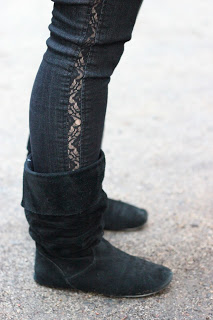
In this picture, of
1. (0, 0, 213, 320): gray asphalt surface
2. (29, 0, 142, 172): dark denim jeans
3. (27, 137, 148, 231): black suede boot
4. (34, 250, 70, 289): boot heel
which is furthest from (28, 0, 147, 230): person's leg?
(27, 137, 148, 231): black suede boot

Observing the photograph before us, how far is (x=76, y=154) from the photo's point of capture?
1.29 m

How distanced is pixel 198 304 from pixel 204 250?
0.30 metres

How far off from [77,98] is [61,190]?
0.22m

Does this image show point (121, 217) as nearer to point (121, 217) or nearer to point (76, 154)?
point (121, 217)

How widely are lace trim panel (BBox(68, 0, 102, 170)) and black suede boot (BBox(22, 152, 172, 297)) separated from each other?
0.05m

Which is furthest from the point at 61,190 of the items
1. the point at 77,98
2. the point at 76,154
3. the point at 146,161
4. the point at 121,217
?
the point at 146,161

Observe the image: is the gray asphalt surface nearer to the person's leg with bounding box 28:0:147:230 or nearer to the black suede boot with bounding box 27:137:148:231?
the black suede boot with bounding box 27:137:148:231

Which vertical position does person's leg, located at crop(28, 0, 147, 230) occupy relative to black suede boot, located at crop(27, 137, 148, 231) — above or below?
above

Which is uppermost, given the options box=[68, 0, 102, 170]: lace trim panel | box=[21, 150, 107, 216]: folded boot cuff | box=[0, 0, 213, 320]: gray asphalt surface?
box=[68, 0, 102, 170]: lace trim panel

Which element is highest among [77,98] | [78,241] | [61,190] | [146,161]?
[77,98]

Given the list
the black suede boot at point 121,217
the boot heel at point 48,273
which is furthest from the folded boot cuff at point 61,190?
the black suede boot at point 121,217

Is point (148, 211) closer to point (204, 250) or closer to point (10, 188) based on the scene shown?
point (204, 250)

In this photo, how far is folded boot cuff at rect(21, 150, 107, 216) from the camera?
4.21 ft

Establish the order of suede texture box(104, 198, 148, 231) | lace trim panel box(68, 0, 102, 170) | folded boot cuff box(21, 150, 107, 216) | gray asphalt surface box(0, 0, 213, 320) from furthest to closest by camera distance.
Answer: suede texture box(104, 198, 148, 231), gray asphalt surface box(0, 0, 213, 320), folded boot cuff box(21, 150, 107, 216), lace trim panel box(68, 0, 102, 170)
